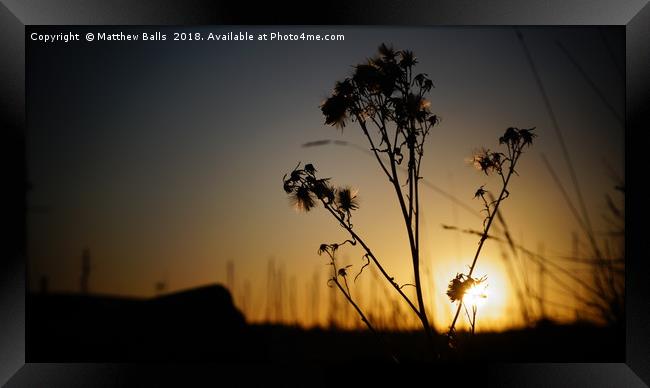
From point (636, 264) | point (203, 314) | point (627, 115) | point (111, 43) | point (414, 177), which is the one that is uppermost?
point (111, 43)

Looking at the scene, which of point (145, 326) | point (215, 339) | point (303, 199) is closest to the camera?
point (303, 199)

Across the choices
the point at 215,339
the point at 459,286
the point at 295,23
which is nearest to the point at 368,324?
the point at 459,286

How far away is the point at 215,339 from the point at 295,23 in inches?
69.0

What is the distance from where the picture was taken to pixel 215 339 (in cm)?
383

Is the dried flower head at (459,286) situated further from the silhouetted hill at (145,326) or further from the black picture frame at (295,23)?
the silhouetted hill at (145,326)

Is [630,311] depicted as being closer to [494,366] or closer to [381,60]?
[494,366]

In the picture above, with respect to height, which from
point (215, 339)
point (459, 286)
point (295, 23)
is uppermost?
point (295, 23)

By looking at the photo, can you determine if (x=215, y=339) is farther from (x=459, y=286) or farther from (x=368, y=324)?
(x=459, y=286)

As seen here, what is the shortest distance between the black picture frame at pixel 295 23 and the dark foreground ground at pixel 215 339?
3.3 inches

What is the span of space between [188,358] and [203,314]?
27cm

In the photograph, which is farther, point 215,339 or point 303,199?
point 215,339

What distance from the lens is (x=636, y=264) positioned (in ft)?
10.7

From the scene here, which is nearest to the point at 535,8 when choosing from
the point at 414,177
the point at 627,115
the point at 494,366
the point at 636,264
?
the point at 627,115

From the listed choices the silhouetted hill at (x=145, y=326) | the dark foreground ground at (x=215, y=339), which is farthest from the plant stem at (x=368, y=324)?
the silhouetted hill at (x=145, y=326)
